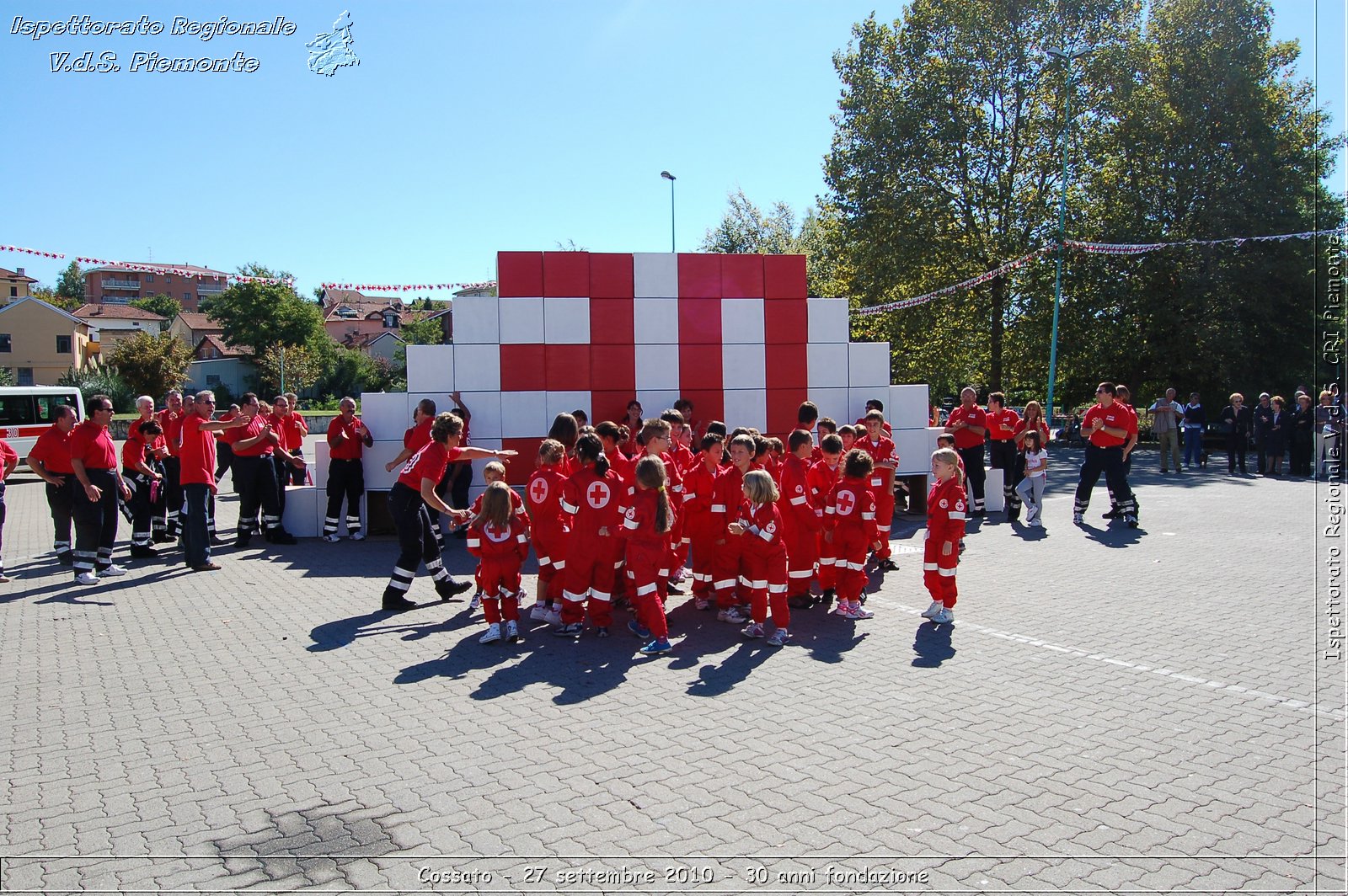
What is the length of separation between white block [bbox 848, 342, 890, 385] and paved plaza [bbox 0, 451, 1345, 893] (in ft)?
17.4

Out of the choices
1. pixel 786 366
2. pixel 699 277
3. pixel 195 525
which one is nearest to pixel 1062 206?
pixel 786 366

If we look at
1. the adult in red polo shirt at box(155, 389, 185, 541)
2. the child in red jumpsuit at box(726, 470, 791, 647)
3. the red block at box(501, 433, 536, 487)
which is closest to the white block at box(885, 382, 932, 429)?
the red block at box(501, 433, 536, 487)

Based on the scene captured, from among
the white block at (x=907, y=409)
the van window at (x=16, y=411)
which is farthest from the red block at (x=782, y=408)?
the van window at (x=16, y=411)

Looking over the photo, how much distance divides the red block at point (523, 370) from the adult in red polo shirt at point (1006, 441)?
6575 millimetres

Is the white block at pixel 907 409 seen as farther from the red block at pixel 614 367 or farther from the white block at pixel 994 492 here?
the red block at pixel 614 367

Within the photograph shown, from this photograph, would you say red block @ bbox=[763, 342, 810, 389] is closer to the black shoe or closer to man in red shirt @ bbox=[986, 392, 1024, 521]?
man in red shirt @ bbox=[986, 392, 1024, 521]

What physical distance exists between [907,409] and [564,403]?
5.26m

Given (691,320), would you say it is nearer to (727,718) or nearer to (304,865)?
(727,718)

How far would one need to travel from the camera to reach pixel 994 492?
45.2 feet

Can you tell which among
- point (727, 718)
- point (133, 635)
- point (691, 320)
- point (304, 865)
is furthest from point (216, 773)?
point (691, 320)

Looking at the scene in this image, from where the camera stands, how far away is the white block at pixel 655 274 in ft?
40.9

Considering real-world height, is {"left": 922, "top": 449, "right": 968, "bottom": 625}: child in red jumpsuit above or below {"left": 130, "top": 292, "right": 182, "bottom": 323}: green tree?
below

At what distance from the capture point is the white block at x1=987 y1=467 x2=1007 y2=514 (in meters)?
13.7

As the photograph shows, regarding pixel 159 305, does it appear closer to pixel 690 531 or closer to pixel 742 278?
pixel 742 278
